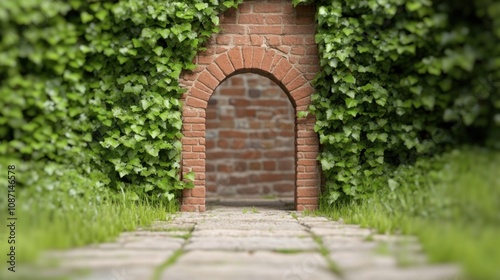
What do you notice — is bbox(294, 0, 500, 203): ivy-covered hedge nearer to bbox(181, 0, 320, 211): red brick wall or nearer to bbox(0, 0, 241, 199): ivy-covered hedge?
bbox(181, 0, 320, 211): red brick wall

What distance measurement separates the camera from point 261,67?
21.8ft

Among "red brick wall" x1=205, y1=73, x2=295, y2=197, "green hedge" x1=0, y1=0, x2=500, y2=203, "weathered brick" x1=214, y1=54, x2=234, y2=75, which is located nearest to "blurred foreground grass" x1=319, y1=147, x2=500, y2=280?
"green hedge" x1=0, y1=0, x2=500, y2=203

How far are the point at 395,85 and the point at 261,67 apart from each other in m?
1.62

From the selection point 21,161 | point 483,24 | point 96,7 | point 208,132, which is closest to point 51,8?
point 96,7

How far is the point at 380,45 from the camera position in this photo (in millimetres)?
5891

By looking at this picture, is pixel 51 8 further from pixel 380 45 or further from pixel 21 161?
pixel 380 45

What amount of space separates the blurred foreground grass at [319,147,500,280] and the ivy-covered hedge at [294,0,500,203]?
0.23 meters

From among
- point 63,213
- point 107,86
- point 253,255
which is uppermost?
point 107,86

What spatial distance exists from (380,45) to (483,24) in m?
1.34

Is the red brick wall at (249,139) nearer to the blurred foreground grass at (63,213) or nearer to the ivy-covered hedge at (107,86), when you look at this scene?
the ivy-covered hedge at (107,86)

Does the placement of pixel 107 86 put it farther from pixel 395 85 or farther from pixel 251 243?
pixel 395 85

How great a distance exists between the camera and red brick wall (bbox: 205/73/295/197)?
9.61 m

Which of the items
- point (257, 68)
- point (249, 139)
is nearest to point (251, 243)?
point (257, 68)

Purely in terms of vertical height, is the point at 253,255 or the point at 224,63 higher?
the point at 224,63
